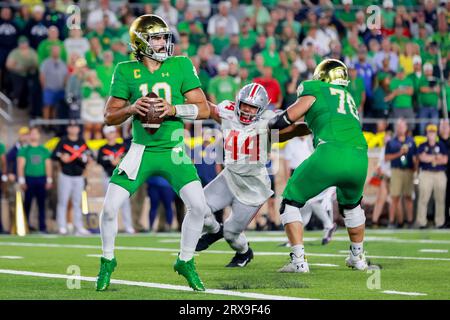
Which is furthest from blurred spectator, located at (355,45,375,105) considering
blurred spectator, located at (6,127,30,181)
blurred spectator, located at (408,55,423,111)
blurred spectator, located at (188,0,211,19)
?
blurred spectator, located at (6,127,30,181)

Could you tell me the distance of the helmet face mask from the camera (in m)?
10.8

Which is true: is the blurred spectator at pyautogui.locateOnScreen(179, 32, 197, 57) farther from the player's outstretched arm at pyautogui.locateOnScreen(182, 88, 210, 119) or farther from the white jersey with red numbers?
the player's outstretched arm at pyautogui.locateOnScreen(182, 88, 210, 119)

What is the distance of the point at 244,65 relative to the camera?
64.1ft

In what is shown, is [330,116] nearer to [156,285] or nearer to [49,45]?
[156,285]

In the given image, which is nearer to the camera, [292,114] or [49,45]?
[292,114]

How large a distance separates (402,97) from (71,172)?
588cm

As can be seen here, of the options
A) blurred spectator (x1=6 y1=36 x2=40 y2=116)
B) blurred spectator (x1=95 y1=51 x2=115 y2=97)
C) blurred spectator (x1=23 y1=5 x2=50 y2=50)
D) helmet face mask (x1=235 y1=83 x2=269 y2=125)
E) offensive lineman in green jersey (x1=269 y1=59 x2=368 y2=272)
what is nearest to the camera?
offensive lineman in green jersey (x1=269 y1=59 x2=368 y2=272)

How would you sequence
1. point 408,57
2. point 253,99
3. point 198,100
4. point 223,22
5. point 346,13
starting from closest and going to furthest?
point 198,100, point 253,99, point 408,57, point 223,22, point 346,13

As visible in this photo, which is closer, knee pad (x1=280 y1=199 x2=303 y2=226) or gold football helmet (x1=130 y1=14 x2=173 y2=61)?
gold football helmet (x1=130 y1=14 x2=173 y2=61)

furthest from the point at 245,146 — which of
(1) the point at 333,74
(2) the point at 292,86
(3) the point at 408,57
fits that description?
(3) the point at 408,57

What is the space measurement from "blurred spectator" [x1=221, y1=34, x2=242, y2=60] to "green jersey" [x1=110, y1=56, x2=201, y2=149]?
11.3 metres

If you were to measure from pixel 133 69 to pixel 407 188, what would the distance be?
35.8 feet
